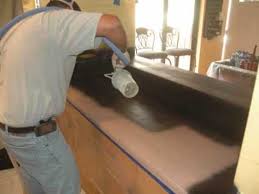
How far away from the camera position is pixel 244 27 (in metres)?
2.99

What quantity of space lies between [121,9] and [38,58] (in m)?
1.27

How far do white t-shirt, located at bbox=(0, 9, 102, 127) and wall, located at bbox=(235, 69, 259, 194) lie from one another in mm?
644

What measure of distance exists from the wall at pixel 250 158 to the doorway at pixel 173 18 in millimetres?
3606

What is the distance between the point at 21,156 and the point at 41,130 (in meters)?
0.17

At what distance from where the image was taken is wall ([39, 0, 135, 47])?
192 centimetres

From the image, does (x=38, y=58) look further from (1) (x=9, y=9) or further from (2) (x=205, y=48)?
(2) (x=205, y=48)

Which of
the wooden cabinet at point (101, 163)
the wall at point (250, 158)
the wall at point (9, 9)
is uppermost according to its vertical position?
the wall at point (9, 9)

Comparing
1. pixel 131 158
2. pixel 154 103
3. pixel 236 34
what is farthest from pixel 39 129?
pixel 236 34

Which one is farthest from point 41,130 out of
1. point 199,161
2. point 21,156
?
point 199,161

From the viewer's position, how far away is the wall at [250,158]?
1.60ft

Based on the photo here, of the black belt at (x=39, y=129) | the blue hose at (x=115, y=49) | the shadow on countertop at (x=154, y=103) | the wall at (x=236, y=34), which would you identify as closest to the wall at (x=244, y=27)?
the wall at (x=236, y=34)

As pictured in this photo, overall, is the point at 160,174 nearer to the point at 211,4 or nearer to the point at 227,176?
the point at 227,176

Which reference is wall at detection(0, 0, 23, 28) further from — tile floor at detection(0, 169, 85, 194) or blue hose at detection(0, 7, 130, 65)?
tile floor at detection(0, 169, 85, 194)

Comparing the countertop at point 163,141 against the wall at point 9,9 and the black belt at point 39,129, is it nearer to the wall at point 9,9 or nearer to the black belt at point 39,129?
the black belt at point 39,129
